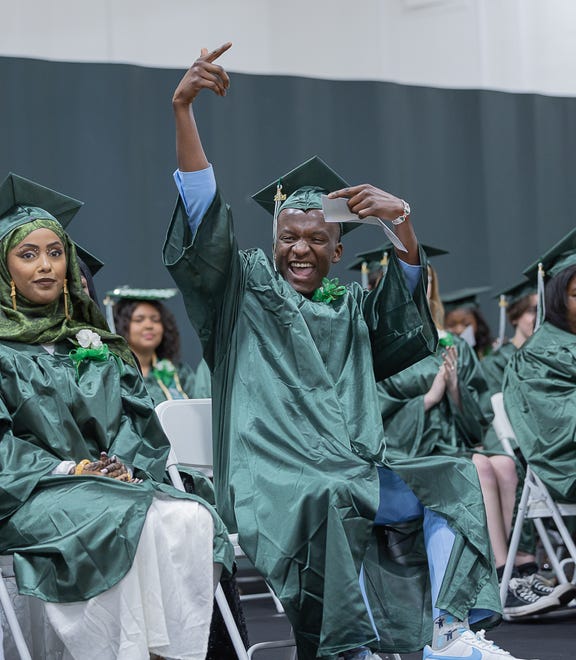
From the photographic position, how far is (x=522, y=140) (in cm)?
823

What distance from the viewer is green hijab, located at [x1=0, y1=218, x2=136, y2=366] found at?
332cm

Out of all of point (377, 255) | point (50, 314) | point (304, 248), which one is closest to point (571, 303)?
point (377, 255)

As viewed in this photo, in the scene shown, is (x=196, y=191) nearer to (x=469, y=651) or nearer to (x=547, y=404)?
(x=469, y=651)

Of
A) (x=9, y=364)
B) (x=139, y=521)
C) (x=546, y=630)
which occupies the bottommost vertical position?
(x=546, y=630)

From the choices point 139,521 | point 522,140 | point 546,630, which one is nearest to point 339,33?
point 522,140

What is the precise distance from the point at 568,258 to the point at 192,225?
7.76 feet

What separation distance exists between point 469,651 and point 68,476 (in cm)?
110

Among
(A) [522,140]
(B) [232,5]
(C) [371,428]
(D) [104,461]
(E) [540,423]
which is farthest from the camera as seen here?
(A) [522,140]

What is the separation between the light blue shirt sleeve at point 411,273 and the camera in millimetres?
3492

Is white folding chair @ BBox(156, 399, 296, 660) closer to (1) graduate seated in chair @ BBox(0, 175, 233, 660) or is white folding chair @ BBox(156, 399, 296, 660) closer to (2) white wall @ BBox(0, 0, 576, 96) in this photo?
(1) graduate seated in chair @ BBox(0, 175, 233, 660)

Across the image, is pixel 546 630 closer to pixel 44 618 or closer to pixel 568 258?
pixel 568 258

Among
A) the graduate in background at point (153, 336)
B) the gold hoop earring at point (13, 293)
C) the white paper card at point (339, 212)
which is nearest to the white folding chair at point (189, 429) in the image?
the gold hoop earring at point (13, 293)

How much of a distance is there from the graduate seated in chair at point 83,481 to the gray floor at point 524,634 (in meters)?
0.68

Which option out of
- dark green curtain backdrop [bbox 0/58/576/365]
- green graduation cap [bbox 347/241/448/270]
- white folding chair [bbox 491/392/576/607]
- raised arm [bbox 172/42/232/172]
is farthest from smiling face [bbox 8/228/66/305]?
dark green curtain backdrop [bbox 0/58/576/365]
